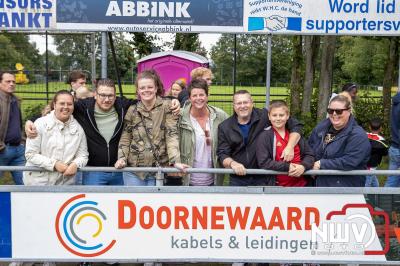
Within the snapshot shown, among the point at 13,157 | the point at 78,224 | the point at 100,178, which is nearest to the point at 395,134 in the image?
the point at 100,178

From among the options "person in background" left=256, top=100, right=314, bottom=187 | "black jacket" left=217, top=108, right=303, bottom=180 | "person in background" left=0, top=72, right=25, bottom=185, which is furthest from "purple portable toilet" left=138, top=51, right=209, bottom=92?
"person in background" left=256, top=100, right=314, bottom=187

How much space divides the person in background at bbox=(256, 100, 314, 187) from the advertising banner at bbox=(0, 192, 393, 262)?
220mm

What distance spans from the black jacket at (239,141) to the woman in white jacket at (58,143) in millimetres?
1294

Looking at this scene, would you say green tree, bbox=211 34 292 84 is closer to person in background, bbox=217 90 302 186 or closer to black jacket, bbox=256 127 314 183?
person in background, bbox=217 90 302 186

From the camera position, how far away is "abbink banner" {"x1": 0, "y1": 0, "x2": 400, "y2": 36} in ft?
23.8

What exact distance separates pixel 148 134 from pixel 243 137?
89cm

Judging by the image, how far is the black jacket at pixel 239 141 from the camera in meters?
4.40

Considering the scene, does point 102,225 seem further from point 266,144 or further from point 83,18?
point 83,18

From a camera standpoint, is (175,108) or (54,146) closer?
(54,146)

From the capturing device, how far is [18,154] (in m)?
5.98

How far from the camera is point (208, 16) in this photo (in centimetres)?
733

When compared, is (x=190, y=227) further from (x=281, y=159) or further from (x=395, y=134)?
(x=395, y=134)

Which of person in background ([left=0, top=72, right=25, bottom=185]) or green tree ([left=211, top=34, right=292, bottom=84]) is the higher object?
green tree ([left=211, top=34, right=292, bottom=84])

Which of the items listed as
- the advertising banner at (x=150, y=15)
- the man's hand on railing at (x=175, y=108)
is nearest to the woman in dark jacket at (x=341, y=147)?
the man's hand on railing at (x=175, y=108)
